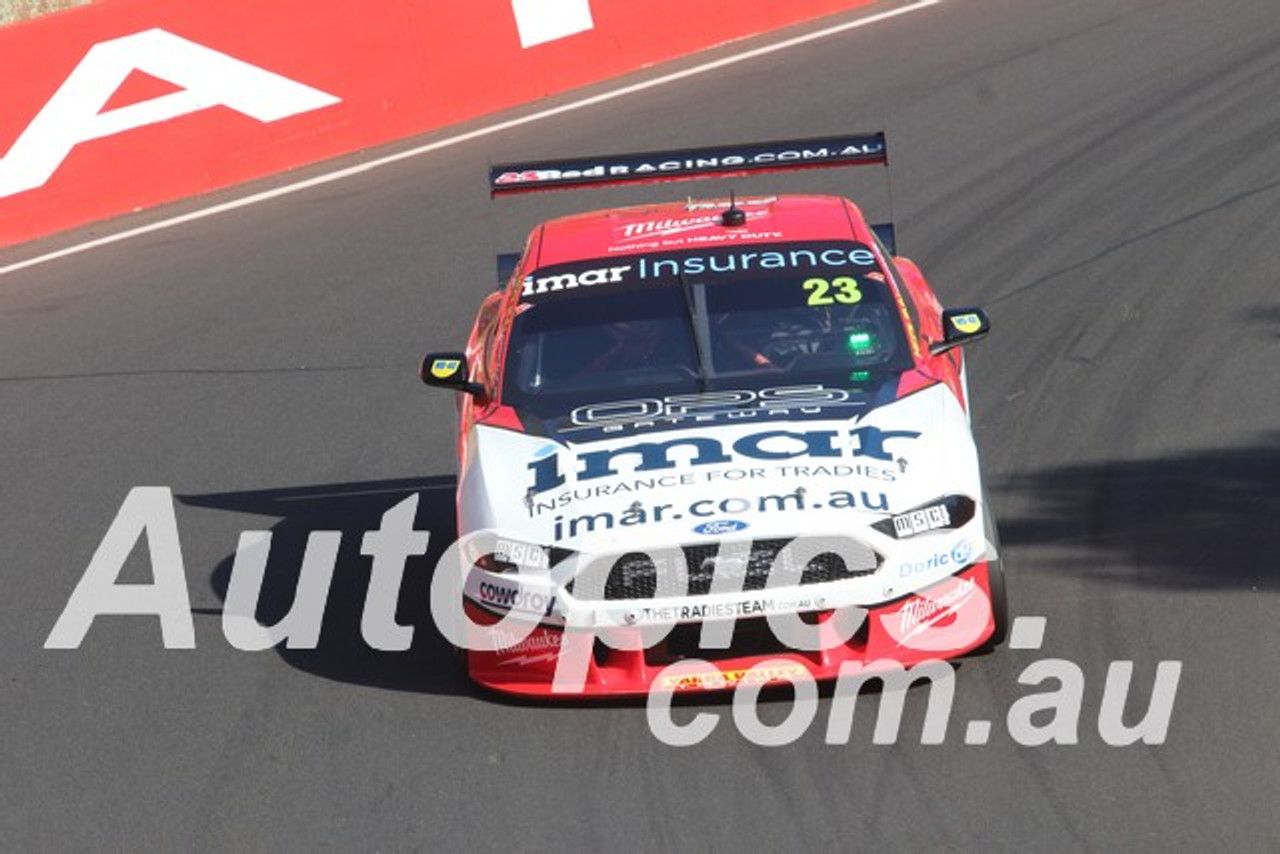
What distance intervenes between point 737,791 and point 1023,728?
1.03m

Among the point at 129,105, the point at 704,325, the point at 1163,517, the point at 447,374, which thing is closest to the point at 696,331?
the point at 704,325

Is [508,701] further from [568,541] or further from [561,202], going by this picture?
[561,202]

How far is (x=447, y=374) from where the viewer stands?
29.6ft

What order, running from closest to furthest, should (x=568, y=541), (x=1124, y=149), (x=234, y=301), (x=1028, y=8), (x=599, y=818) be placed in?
(x=599, y=818), (x=568, y=541), (x=234, y=301), (x=1124, y=149), (x=1028, y=8)

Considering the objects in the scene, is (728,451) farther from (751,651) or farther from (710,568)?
(751,651)

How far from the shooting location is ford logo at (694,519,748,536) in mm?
7660

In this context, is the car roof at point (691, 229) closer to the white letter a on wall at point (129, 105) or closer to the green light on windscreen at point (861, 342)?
the green light on windscreen at point (861, 342)

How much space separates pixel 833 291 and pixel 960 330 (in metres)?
0.54

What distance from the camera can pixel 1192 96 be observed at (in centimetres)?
1666

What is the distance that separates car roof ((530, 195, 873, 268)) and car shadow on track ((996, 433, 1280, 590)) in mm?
1443

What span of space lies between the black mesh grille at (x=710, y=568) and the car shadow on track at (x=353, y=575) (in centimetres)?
91

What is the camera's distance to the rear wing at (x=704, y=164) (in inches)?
401

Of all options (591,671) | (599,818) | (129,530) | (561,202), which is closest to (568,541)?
(591,671)

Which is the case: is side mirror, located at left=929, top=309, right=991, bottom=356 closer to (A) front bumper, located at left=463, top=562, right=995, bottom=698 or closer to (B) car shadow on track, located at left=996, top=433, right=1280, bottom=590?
(B) car shadow on track, located at left=996, top=433, right=1280, bottom=590
